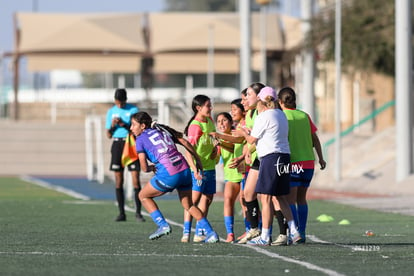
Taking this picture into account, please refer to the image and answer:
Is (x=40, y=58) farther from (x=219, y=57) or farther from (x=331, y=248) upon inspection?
(x=331, y=248)

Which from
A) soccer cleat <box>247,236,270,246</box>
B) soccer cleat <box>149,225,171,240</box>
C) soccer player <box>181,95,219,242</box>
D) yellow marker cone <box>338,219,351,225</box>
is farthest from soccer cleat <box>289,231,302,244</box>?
yellow marker cone <box>338,219,351,225</box>

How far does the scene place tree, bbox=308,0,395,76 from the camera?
42938 millimetres

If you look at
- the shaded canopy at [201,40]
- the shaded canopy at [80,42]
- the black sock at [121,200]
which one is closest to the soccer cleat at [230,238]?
the black sock at [121,200]

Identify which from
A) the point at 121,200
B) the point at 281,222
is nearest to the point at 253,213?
the point at 281,222

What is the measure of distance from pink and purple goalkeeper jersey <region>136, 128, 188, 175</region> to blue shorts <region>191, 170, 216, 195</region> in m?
0.81

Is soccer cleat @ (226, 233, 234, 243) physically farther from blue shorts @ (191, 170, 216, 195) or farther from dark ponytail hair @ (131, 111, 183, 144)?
dark ponytail hair @ (131, 111, 183, 144)

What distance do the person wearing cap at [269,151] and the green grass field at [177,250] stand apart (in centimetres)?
62

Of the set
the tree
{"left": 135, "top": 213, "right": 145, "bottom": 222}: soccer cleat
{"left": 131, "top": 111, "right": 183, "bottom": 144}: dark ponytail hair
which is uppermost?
the tree

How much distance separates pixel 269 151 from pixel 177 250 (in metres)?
1.61

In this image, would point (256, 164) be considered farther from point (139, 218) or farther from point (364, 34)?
point (364, 34)

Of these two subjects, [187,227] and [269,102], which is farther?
[187,227]

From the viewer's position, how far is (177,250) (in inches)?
565

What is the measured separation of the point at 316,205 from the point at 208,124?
32.6ft

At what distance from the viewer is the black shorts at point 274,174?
14.8m
